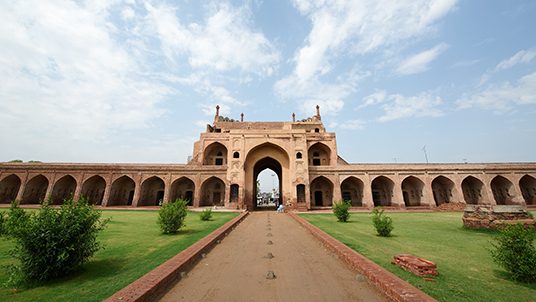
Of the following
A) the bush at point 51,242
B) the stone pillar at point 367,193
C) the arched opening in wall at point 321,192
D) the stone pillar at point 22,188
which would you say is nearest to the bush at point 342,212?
the bush at point 51,242

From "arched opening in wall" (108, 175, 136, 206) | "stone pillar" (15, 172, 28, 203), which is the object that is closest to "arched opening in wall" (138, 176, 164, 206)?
"arched opening in wall" (108, 175, 136, 206)

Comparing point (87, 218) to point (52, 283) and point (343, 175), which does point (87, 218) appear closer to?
point (52, 283)

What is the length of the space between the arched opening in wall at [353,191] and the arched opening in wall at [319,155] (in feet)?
12.9

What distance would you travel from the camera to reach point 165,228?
8.66 m

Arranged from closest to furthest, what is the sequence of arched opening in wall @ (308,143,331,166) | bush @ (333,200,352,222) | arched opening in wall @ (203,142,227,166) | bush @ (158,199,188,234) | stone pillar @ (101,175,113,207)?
bush @ (158,199,188,234) → bush @ (333,200,352,222) → stone pillar @ (101,175,113,207) → arched opening in wall @ (308,143,331,166) → arched opening in wall @ (203,142,227,166)

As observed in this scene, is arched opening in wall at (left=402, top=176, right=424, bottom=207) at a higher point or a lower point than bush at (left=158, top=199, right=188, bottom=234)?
higher

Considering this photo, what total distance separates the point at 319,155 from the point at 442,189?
14.5m

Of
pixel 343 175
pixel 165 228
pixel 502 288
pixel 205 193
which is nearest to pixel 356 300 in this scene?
pixel 502 288

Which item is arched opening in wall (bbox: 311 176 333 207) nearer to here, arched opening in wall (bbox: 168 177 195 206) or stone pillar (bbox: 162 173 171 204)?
arched opening in wall (bbox: 168 177 195 206)

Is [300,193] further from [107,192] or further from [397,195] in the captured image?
[107,192]

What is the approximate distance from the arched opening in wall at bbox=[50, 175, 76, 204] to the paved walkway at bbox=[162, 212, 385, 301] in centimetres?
2754

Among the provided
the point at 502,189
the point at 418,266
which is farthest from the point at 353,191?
the point at 418,266

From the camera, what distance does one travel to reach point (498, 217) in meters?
9.21

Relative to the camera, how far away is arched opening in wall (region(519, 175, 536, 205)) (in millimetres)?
25427
